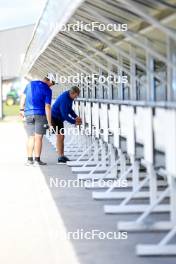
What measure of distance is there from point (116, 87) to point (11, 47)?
3169 centimetres

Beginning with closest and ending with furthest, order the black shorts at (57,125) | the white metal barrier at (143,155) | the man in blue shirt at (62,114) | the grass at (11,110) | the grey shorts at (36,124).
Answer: the white metal barrier at (143,155) → the grey shorts at (36,124) → the man in blue shirt at (62,114) → the black shorts at (57,125) → the grass at (11,110)

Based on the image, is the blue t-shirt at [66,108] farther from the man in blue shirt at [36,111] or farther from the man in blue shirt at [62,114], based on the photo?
the man in blue shirt at [36,111]

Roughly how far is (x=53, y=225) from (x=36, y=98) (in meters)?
5.32

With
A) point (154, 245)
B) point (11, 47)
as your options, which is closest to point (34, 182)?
point (154, 245)

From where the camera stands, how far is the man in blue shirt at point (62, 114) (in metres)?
11.8

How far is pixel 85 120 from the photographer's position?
1120cm

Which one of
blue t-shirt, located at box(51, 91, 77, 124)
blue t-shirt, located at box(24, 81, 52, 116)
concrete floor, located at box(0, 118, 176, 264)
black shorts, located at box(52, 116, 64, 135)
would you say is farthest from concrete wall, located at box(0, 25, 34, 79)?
concrete floor, located at box(0, 118, 176, 264)

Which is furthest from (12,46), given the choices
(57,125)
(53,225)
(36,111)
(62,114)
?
(53,225)

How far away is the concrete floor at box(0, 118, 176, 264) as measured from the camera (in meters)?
5.49

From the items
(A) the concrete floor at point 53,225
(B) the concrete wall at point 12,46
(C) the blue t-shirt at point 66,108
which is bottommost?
(A) the concrete floor at point 53,225

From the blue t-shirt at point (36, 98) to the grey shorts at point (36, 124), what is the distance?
0.23 feet

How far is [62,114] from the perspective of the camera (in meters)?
12.0

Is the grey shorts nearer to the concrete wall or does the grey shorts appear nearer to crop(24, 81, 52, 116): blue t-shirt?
crop(24, 81, 52, 116): blue t-shirt

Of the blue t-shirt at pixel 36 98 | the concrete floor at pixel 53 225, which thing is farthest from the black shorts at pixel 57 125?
the concrete floor at pixel 53 225
